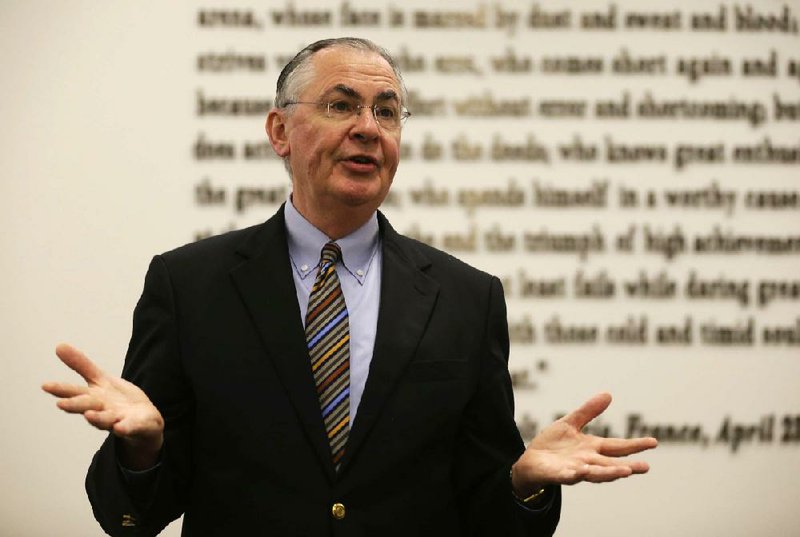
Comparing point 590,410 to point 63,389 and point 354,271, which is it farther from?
point 63,389

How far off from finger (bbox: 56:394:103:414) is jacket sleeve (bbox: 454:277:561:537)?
0.67 m

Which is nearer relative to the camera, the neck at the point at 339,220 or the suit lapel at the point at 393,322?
the suit lapel at the point at 393,322

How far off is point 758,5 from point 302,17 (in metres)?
1.56

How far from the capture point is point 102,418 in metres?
1.38

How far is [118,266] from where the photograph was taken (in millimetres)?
3246

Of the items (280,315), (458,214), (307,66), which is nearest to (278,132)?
(307,66)

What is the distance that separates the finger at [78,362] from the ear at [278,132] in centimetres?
63

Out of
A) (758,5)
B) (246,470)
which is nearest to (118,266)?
(246,470)

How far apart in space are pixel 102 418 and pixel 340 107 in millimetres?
729

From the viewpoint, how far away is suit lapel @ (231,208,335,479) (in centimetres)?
161

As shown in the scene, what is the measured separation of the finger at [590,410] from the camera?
5.15 ft

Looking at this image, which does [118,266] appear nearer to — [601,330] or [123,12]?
[123,12]

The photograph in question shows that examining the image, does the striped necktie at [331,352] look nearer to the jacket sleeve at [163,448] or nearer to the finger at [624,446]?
the jacket sleeve at [163,448]

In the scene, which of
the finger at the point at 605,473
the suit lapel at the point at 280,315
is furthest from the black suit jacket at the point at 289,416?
the finger at the point at 605,473
